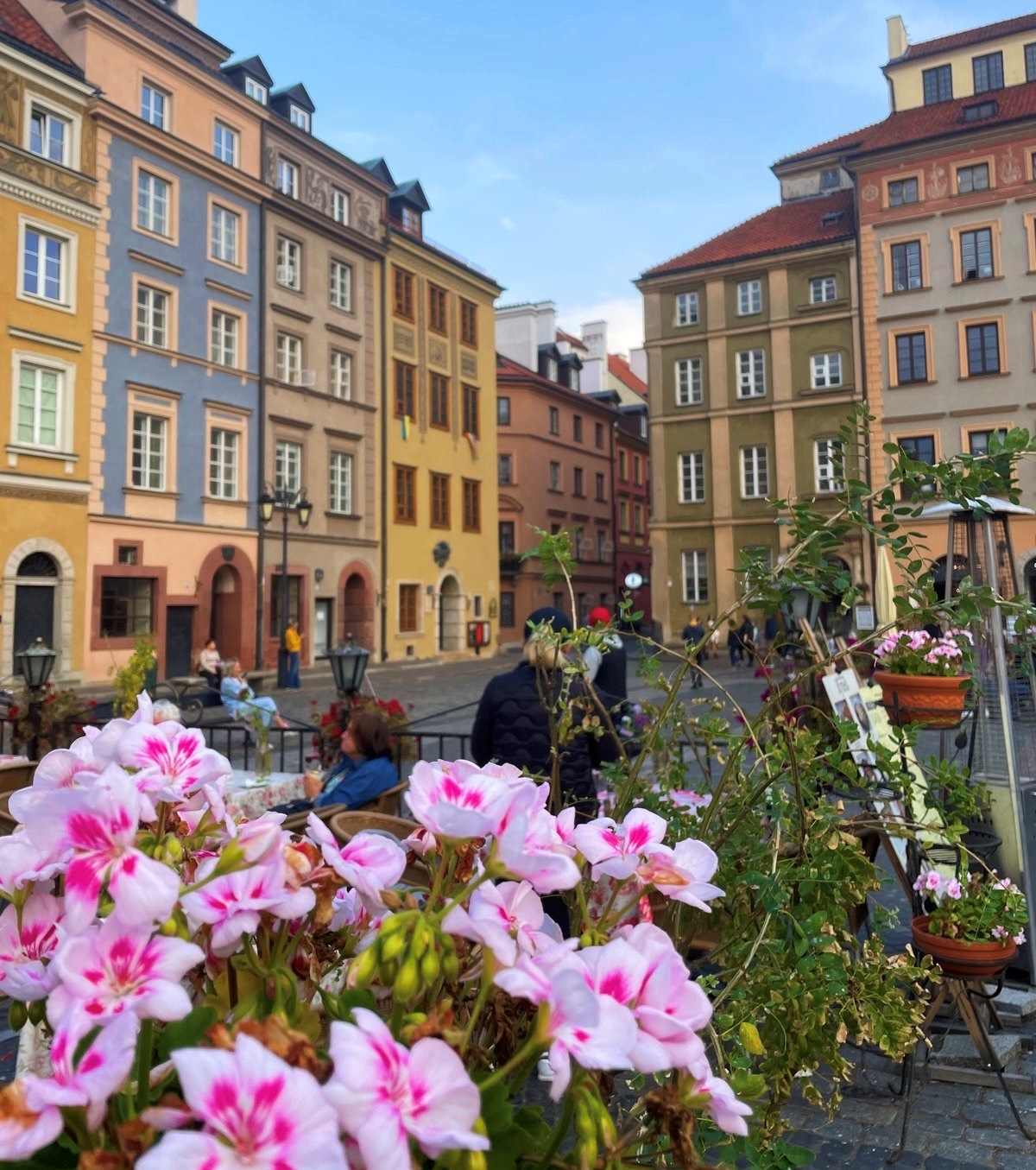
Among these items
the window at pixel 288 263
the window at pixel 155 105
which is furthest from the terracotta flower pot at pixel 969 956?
the window at pixel 288 263

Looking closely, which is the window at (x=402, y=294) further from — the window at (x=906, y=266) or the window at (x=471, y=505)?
the window at (x=906, y=266)

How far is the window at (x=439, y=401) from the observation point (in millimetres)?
32750

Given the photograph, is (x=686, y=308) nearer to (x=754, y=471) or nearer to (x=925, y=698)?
(x=754, y=471)

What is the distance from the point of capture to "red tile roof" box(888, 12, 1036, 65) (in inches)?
1225

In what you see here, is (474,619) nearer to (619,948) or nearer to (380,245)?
(380,245)

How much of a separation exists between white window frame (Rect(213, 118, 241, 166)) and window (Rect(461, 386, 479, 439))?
11.1 metres

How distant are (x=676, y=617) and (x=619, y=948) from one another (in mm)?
33711

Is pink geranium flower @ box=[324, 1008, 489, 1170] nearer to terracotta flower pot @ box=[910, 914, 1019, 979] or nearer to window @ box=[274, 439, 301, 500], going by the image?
terracotta flower pot @ box=[910, 914, 1019, 979]

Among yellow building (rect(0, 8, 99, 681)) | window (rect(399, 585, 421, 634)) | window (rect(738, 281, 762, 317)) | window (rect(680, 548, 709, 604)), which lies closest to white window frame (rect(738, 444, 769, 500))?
window (rect(680, 548, 709, 604))

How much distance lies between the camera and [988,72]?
31.8 meters

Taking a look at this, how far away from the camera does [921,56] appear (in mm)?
32625

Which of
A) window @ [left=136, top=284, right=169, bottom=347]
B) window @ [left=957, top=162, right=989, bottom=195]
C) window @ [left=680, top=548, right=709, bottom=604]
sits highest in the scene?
window @ [left=957, top=162, right=989, bottom=195]

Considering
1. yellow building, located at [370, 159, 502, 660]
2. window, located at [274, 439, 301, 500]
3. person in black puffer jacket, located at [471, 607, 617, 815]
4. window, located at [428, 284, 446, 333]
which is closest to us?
person in black puffer jacket, located at [471, 607, 617, 815]

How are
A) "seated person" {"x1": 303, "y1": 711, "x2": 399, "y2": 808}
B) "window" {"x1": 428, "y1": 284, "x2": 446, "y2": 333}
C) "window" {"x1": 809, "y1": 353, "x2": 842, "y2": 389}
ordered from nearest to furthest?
1. "seated person" {"x1": 303, "y1": 711, "x2": 399, "y2": 808}
2. "window" {"x1": 809, "y1": 353, "x2": 842, "y2": 389}
3. "window" {"x1": 428, "y1": 284, "x2": 446, "y2": 333}
